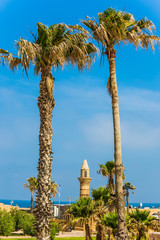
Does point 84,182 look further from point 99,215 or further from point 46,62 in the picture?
point 46,62

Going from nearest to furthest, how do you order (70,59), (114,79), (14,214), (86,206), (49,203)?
(49,203) → (114,79) → (70,59) → (86,206) → (14,214)

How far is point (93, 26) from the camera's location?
48.5 ft

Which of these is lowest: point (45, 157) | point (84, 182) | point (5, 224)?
point (5, 224)

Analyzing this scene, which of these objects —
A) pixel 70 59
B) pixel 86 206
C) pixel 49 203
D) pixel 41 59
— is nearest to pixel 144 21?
pixel 70 59

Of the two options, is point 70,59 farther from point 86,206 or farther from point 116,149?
point 86,206

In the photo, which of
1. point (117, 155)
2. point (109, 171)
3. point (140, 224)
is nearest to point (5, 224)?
point (109, 171)

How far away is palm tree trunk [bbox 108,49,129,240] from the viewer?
12711 mm

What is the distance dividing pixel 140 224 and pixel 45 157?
680 cm

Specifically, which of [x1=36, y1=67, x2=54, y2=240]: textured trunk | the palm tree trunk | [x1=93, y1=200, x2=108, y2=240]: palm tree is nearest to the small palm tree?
[x1=93, y1=200, x2=108, y2=240]: palm tree

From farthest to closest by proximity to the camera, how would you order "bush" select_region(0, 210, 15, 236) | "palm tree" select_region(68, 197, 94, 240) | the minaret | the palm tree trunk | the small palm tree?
the minaret
"bush" select_region(0, 210, 15, 236)
"palm tree" select_region(68, 197, 94, 240)
the small palm tree
the palm tree trunk

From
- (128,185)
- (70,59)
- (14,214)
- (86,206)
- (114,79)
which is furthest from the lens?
(128,185)

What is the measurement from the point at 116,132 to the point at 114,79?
2.77 meters

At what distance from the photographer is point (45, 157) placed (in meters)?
13.7

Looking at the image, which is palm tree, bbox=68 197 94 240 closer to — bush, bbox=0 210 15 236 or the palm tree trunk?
the palm tree trunk
